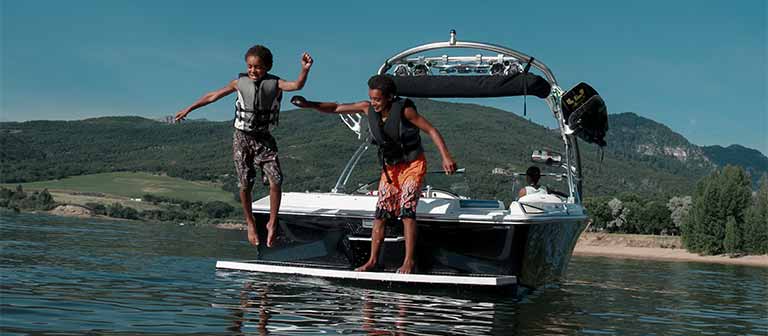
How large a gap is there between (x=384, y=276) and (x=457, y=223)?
0.97 meters

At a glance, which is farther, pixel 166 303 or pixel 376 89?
pixel 376 89

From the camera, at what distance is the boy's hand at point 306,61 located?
8.01 meters

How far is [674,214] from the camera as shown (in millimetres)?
92812

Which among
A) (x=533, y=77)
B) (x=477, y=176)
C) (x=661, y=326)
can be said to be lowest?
(x=661, y=326)

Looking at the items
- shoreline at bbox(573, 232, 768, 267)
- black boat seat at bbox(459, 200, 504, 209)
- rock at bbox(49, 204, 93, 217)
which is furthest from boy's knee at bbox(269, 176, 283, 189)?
rock at bbox(49, 204, 93, 217)

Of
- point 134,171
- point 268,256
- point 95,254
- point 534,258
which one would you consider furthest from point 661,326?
point 134,171

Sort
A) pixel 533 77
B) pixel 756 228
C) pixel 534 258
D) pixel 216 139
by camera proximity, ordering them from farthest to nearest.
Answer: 1. pixel 216 139
2. pixel 756 228
3. pixel 533 77
4. pixel 534 258

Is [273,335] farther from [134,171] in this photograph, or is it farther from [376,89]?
[134,171]

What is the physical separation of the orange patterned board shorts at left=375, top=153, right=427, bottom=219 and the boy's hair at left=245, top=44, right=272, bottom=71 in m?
1.59

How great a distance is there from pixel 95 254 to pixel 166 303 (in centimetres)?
695

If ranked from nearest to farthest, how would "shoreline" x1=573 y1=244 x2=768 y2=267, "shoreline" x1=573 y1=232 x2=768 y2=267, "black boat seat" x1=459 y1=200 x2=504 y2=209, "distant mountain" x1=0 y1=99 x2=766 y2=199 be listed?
"black boat seat" x1=459 y1=200 x2=504 y2=209 < "shoreline" x1=573 y1=244 x2=768 y2=267 < "shoreline" x1=573 y1=232 x2=768 y2=267 < "distant mountain" x1=0 y1=99 x2=766 y2=199

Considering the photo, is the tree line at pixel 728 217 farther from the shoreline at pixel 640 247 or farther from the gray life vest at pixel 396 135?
the gray life vest at pixel 396 135

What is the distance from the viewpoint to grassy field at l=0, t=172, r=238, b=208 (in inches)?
3565

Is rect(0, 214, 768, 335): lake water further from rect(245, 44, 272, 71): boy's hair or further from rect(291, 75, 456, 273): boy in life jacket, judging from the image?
rect(245, 44, 272, 71): boy's hair
